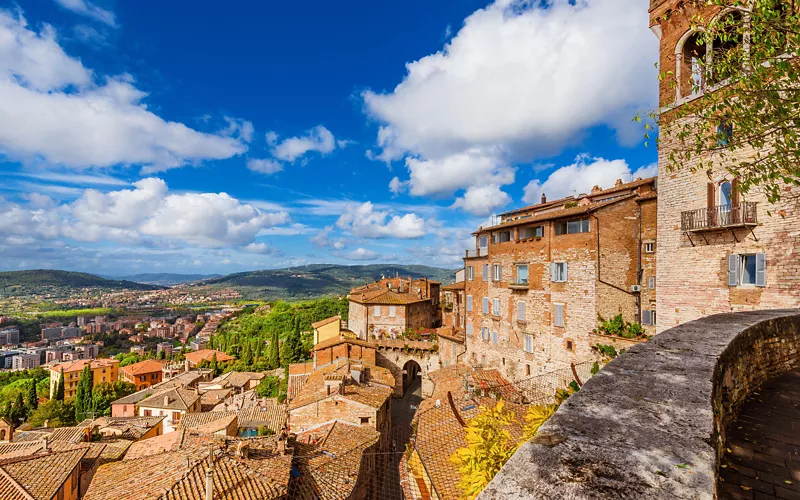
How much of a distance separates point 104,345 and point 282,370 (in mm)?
114193

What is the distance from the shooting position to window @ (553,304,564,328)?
72.3ft

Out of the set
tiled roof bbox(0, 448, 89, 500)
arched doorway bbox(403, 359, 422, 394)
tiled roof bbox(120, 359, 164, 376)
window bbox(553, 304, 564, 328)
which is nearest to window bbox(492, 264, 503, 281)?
window bbox(553, 304, 564, 328)

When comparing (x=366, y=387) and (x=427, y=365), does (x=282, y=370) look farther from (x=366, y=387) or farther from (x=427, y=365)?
(x=366, y=387)

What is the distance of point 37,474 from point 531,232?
29184 mm

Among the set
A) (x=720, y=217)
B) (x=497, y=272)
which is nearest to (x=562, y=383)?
(x=497, y=272)

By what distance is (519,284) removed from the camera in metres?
25.2

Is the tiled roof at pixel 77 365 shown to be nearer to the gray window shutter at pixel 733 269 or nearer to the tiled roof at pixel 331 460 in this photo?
the tiled roof at pixel 331 460

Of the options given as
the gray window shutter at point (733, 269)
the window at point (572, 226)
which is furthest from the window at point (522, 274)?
the gray window shutter at point (733, 269)

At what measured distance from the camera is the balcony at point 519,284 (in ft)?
81.2

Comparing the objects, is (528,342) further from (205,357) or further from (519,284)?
(205,357)

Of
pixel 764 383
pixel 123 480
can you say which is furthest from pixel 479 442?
pixel 123 480

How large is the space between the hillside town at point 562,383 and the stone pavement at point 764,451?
0.09 feet

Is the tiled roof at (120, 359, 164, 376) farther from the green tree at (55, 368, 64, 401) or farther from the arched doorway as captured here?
Answer: the arched doorway

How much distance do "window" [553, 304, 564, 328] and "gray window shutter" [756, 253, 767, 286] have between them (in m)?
9.71
